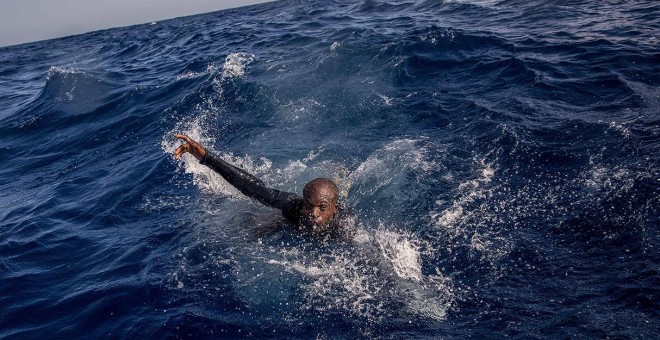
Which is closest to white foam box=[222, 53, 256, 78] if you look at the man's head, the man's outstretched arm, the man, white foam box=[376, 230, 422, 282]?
the man's outstretched arm

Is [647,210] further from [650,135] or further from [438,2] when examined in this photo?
[438,2]

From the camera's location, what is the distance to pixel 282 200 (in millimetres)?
6168

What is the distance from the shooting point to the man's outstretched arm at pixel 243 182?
6193 millimetres

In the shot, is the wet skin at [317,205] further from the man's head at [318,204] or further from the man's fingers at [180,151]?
the man's fingers at [180,151]

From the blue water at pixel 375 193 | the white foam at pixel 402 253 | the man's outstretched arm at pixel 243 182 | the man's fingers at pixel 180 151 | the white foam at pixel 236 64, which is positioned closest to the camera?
the blue water at pixel 375 193

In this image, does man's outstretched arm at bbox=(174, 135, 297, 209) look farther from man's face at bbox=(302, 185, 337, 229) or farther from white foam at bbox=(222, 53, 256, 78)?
white foam at bbox=(222, 53, 256, 78)

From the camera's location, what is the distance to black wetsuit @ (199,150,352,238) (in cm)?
596

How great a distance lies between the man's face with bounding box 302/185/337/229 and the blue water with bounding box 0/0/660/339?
14.0 inches

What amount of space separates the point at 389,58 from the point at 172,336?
10.4m

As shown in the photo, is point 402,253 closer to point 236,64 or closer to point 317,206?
point 317,206

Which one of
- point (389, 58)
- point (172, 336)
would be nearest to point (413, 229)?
point (172, 336)

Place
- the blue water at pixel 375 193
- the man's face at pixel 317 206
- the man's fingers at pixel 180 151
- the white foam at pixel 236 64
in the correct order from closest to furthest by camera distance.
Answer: the blue water at pixel 375 193 → the man's face at pixel 317 206 → the man's fingers at pixel 180 151 → the white foam at pixel 236 64

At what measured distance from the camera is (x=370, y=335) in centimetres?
429

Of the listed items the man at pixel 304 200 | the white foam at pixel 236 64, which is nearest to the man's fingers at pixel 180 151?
the man at pixel 304 200
